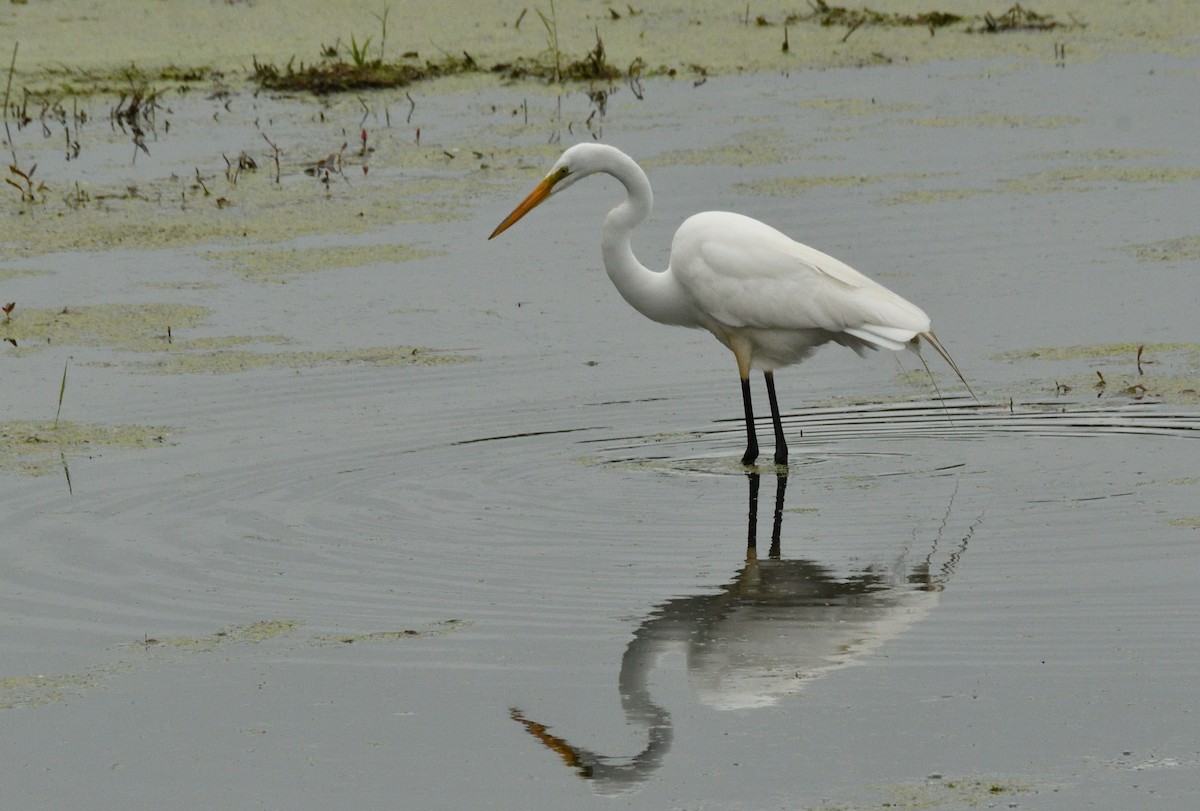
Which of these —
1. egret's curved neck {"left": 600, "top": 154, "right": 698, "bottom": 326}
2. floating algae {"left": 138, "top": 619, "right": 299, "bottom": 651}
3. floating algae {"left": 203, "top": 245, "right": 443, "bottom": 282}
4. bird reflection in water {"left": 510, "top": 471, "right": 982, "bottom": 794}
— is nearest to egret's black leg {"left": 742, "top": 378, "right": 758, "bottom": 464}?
egret's curved neck {"left": 600, "top": 154, "right": 698, "bottom": 326}

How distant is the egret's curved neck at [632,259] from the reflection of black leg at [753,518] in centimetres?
87

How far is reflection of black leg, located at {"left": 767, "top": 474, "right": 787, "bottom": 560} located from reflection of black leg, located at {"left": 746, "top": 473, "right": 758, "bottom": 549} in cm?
5

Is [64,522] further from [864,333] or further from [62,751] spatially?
[864,333]

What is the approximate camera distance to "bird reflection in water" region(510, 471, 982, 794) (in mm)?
3916

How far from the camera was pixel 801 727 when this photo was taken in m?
3.87

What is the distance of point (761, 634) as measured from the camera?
455 cm

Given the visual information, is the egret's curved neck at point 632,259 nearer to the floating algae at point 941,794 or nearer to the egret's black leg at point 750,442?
the egret's black leg at point 750,442

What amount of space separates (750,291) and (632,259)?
58 centimetres

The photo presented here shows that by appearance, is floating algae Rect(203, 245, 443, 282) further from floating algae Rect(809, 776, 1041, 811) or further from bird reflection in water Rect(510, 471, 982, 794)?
floating algae Rect(809, 776, 1041, 811)

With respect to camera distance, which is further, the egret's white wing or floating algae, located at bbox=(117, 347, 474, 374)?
floating algae, located at bbox=(117, 347, 474, 374)

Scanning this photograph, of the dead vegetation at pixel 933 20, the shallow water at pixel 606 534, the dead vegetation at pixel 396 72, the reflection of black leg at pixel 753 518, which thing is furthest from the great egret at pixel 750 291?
the dead vegetation at pixel 933 20

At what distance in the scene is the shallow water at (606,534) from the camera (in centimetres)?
381

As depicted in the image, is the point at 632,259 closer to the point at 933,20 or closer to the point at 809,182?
the point at 809,182

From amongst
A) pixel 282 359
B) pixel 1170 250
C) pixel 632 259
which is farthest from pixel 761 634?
pixel 1170 250
